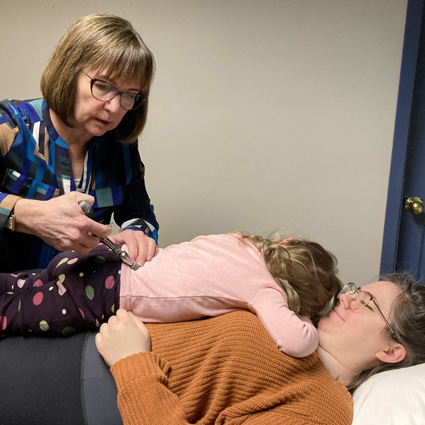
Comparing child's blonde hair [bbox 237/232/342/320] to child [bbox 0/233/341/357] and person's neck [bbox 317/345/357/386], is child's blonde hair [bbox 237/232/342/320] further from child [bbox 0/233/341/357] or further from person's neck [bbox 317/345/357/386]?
person's neck [bbox 317/345/357/386]

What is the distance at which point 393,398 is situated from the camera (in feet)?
3.94

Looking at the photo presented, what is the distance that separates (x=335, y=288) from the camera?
1.43 m

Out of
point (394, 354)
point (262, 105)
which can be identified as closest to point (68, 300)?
point (394, 354)

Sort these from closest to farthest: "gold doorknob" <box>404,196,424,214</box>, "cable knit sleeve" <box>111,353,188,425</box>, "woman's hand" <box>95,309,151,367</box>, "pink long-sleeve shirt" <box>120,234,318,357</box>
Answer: "cable knit sleeve" <box>111,353,188,425</box> → "woman's hand" <box>95,309,151,367</box> → "pink long-sleeve shirt" <box>120,234,318,357</box> → "gold doorknob" <box>404,196,424,214</box>

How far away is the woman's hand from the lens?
1101 mm

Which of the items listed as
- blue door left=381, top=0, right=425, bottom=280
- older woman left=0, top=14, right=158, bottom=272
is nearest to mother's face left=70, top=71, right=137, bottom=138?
older woman left=0, top=14, right=158, bottom=272

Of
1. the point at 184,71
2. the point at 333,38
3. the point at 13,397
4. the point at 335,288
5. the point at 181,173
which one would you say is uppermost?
the point at 333,38

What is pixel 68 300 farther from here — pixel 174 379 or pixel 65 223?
pixel 174 379

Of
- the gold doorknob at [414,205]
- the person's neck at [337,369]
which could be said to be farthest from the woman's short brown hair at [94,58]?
the gold doorknob at [414,205]

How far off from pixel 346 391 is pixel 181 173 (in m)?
1.39

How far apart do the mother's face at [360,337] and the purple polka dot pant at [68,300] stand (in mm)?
677

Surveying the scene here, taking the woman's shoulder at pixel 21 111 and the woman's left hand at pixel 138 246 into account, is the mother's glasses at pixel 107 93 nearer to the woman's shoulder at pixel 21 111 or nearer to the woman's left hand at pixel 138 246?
the woman's shoulder at pixel 21 111

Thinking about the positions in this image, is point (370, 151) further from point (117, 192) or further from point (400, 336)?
point (117, 192)

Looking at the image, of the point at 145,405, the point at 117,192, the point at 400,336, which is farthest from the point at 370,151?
the point at 145,405
